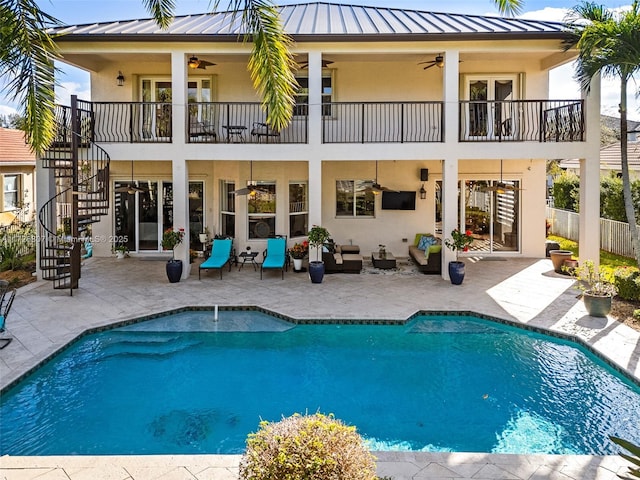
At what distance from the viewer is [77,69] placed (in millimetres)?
16438

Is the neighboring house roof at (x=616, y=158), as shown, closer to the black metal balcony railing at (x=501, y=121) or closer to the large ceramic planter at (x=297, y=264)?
the black metal balcony railing at (x=501, y=121)

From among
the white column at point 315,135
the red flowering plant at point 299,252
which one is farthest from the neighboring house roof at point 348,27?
the red flowering plant at point 299,252

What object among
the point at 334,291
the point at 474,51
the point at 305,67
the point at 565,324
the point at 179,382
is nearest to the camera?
the point at 179,382

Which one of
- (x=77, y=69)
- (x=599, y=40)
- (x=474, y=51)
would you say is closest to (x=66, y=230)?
(x=77, y=69)

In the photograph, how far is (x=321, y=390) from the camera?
306 inches

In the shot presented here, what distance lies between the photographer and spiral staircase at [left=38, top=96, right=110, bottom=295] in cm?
1280

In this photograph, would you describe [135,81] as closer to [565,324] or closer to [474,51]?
[474,51]

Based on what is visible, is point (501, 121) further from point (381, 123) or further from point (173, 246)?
point (173, 246)

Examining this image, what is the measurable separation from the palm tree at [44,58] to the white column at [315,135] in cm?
584

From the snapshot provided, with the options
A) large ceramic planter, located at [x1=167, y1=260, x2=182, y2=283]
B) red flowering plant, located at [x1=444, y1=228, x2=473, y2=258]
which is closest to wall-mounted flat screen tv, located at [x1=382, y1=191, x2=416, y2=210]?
red flowering plant, located at [x1=444, y1=228, x2=473, y2=258]

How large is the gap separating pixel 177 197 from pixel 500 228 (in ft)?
36.9

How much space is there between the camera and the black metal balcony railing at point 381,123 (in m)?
16.6

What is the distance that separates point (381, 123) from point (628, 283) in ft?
29.3

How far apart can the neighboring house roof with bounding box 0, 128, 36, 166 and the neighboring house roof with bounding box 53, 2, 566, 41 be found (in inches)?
342
